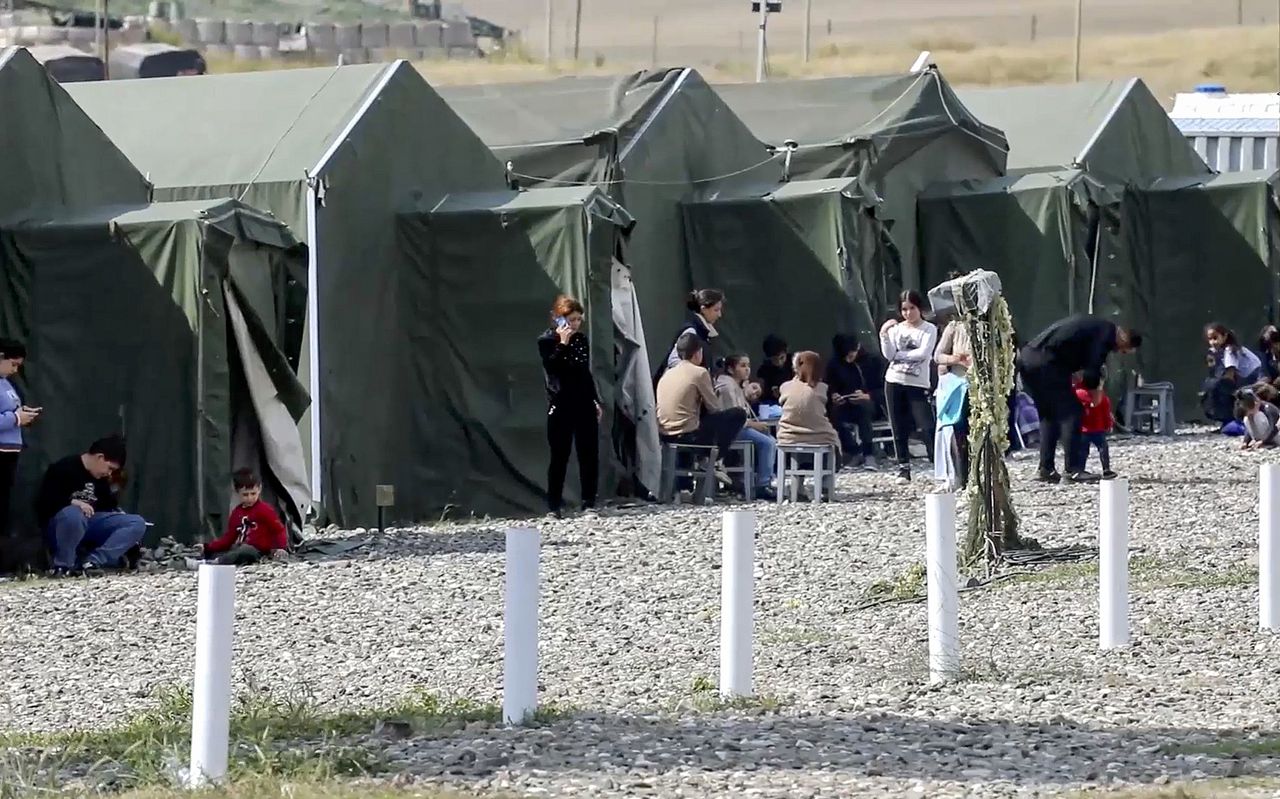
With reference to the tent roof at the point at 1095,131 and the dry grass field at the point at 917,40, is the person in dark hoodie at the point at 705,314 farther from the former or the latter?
the dry grass field at the point at 917,40

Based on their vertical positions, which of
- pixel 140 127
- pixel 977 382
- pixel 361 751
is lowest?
pixel 361 751

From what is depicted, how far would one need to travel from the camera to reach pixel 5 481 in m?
13.1

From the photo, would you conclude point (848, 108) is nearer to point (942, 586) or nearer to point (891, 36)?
point (942, 586)

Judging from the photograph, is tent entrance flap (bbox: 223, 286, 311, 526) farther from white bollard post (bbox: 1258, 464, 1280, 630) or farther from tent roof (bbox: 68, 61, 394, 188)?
white bollard post (bbox: 1258, 464, 1280, 630)

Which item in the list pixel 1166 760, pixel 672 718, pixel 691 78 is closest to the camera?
pixel 1166 760

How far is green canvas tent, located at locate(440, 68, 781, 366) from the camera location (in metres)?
18.7

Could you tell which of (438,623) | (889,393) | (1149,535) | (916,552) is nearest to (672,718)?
(438,623)

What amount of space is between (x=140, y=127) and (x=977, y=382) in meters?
8.04

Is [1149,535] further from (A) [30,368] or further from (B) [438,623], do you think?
(A) [30,368]

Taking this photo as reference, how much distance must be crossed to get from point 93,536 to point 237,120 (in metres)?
4.75

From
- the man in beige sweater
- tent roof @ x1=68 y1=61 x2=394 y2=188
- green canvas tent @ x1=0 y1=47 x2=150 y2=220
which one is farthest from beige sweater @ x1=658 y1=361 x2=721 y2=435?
green canvas tent @ x1=0 y1=47 x2=150 y2=220

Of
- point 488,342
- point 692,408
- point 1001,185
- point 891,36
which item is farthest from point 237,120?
point 891,36

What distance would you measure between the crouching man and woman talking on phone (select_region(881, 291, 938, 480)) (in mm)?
6422

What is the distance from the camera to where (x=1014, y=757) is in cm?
712
